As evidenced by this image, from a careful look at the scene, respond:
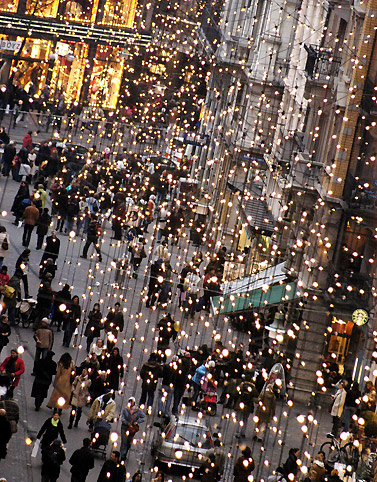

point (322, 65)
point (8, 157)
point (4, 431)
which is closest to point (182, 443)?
point (4, 431)

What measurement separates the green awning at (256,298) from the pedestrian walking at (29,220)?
4674 mm

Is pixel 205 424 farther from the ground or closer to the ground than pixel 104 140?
closer to the ground

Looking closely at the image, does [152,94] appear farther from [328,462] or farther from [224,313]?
[328,462]

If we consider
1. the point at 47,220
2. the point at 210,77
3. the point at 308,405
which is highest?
the point at 210,77

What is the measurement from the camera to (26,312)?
1193 inches

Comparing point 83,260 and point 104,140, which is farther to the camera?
point 104,140

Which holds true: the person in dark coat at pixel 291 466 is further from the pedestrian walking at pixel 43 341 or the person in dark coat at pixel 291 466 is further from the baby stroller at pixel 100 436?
the pedestrian walking at pixel 43 341

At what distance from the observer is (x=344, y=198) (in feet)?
103

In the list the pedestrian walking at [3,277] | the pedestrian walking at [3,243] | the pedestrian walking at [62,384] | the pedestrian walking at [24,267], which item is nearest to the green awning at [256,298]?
the pedestrian walking at [24,267]

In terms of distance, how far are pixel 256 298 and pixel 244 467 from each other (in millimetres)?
9652

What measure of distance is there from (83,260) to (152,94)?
24392 millimetres

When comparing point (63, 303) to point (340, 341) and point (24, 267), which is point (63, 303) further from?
point (340, 341)

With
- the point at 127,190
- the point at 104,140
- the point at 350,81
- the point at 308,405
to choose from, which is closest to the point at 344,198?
the point at 350,81

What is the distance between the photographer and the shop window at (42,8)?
188 ft
